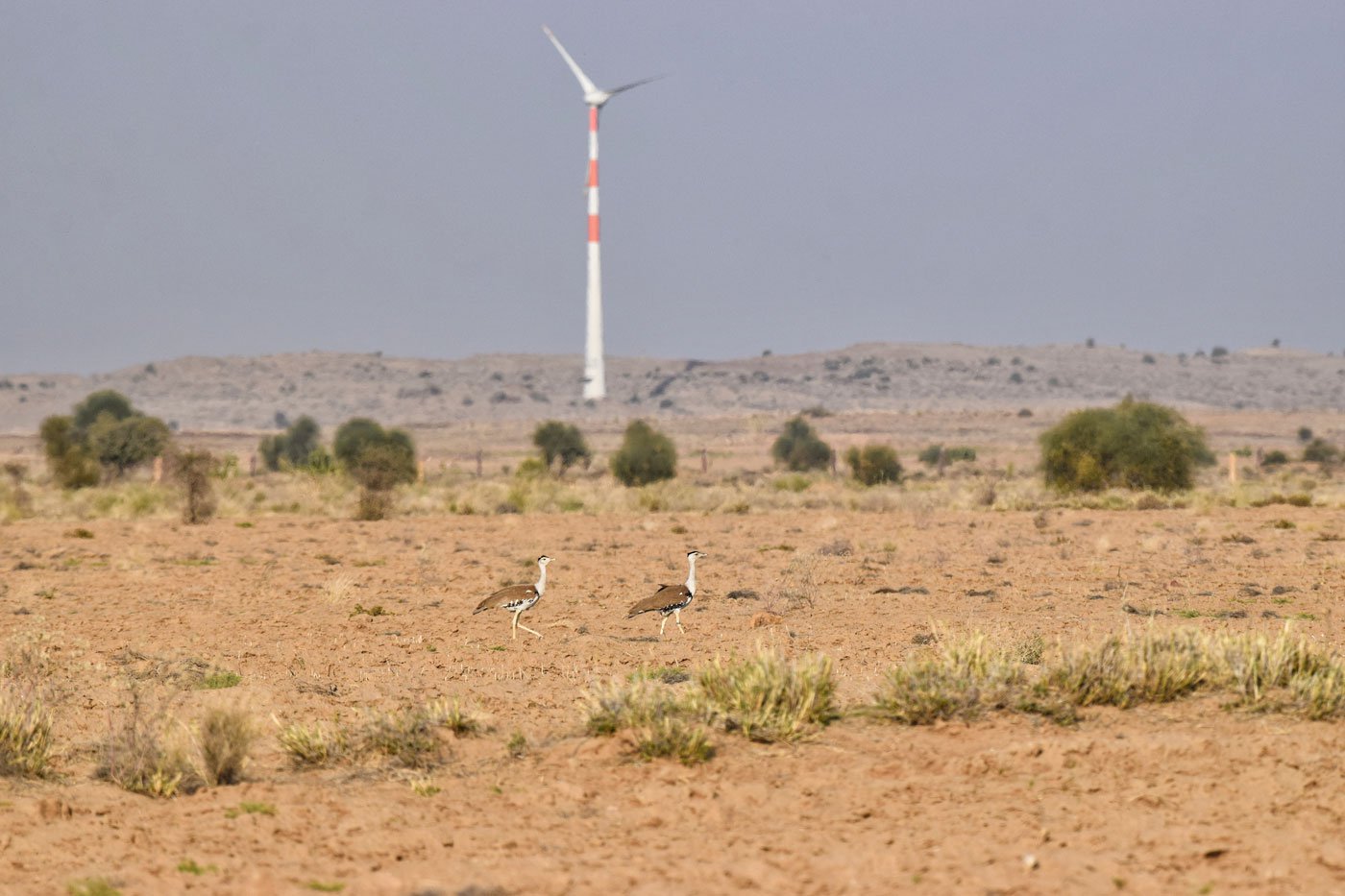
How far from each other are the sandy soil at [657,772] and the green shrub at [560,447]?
42334 mm

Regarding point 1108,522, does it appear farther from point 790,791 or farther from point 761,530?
point 790,791

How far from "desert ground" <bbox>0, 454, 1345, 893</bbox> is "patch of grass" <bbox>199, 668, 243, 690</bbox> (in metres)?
0.09

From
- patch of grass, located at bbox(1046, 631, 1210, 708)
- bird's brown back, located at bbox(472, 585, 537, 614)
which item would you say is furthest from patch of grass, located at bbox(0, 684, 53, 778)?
patch of grass, located at bbox(1046, 631, 1210, 708)

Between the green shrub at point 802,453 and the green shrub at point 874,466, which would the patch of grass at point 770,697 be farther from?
the green shrub at point 802,453

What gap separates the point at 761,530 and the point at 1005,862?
23.6m

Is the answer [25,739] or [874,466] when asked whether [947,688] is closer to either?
[25,739]

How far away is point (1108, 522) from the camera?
3131 cm

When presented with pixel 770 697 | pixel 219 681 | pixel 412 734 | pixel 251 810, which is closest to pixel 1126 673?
pixel 770 697

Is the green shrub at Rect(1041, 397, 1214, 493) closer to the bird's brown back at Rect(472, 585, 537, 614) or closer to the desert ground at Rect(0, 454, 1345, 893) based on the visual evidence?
the desert ground at Rect(0, 454, 1345, 893)

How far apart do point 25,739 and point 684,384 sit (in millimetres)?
140128

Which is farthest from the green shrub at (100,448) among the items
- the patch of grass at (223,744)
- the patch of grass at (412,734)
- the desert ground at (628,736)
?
the patch of grass at (223,744)

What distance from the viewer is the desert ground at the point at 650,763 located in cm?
749

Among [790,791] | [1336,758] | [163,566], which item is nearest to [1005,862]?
[790,791]

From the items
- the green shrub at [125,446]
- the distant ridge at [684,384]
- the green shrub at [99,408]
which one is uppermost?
the distant ridge at [684,384]
